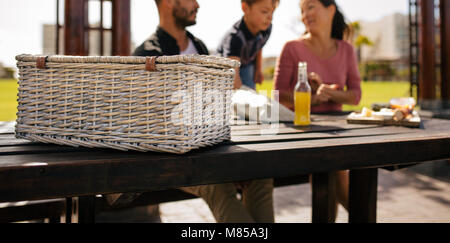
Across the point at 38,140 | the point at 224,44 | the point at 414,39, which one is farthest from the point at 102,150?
the point at 414,39

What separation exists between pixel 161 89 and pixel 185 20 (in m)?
1.22

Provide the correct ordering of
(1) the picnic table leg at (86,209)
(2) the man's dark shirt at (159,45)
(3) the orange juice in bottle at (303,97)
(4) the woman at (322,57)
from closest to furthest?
1. (1) the picnic table leg at (86,209)
2. (3) the orange juice in bottle at (303,97)
3. (2) the man's dark shirt at (159,45)
4. (4) the woman at (322,57)

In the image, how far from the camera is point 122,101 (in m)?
0.79

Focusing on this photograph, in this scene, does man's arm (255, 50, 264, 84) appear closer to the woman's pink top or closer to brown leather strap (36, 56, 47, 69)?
the woman's pink top

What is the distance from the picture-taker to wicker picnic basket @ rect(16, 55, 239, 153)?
2.49 ft

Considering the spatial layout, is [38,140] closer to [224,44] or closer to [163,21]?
[163,21]

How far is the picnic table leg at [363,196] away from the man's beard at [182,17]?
1.19 meters

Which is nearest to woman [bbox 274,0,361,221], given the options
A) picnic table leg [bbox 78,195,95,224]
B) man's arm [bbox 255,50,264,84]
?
man's arm [bbox 255,50,264,84]

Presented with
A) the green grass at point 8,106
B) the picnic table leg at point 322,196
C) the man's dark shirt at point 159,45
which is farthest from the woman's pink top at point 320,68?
the green grass at point 8,106

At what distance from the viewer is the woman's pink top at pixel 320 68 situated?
2.14 metres

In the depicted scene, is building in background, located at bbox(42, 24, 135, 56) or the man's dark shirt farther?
building in background, located at bbox(42, 24, 135, 56)

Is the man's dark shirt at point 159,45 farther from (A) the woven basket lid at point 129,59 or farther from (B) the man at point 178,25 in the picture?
(A) the woven basket lid at point 129,59

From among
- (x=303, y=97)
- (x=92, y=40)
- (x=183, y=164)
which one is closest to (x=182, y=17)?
(x=303, y=97)

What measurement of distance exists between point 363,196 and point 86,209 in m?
1.10
